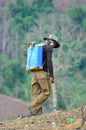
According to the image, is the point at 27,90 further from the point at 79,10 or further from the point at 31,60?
the point at 31,60

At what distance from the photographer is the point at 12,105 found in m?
24.0

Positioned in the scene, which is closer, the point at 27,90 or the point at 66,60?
the point at 27,90

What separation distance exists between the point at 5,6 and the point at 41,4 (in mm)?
3054

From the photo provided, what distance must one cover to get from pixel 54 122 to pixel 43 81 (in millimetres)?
1337

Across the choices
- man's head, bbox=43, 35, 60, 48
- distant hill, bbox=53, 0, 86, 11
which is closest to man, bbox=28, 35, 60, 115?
man's head, bbox=43, 35, 60, 48

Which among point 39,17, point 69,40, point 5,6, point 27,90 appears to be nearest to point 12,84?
point 27,90

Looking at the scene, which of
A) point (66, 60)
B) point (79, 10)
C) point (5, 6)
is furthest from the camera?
point (5, 6)

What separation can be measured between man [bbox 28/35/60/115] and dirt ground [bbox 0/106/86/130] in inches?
24.9

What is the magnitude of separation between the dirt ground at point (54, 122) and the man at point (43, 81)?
2.07 ft

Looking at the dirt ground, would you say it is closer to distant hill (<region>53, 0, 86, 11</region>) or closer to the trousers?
the trousers

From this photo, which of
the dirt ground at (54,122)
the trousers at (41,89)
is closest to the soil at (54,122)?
the dirt ground at (54,122)

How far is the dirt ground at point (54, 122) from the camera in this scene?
25.8ft

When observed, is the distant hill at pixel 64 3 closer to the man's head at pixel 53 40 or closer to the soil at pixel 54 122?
the man's head at pixel 53 40

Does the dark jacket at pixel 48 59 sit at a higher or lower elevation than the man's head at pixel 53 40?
lower
